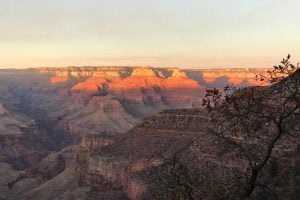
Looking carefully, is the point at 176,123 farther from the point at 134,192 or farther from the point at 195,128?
the point at 134,192

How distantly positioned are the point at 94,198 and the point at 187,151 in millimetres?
15861

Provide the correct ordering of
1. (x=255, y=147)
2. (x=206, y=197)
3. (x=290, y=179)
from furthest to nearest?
(x=255, y=147)
(x=290, y=179)
(x=206, y=197)

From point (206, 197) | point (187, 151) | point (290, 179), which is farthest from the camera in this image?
point (187, 151)

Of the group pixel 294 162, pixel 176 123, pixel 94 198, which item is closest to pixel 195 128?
pixel 176 123

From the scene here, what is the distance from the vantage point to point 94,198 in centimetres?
6806

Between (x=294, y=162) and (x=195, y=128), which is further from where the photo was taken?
(x=195, y=128)

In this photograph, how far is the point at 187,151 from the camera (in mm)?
56875

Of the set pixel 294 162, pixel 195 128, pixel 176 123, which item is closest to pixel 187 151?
pixel 195 128

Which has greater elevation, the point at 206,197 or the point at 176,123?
the point at 206,197

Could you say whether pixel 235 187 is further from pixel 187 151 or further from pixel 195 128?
pixel 195 128

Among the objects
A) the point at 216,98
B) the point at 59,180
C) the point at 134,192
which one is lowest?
the point at 59,180

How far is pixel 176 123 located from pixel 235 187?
168 feet

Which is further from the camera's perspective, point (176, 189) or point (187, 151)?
point (187, 151)

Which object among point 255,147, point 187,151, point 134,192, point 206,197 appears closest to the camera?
point 206,197
